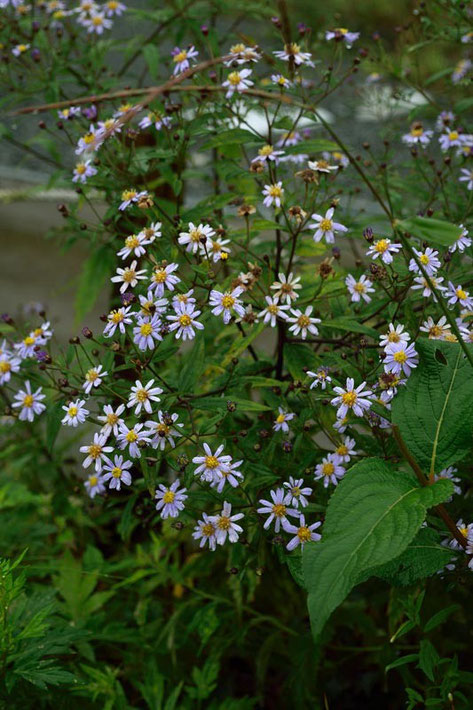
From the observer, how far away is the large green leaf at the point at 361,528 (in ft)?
3.43

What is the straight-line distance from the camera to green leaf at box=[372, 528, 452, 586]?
4.13 feet

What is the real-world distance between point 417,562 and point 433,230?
0.56 metres

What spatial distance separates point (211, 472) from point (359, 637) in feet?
3.50

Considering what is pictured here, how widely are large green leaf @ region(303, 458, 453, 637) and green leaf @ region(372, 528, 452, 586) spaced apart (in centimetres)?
10

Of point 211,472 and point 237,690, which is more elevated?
point 211,472

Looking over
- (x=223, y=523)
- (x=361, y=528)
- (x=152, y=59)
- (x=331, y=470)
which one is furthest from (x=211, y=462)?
(x=152, y=59)

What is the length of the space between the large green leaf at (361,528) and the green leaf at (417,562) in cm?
10

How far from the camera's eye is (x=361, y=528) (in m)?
1.12

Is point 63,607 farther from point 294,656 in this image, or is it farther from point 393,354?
point 393,354

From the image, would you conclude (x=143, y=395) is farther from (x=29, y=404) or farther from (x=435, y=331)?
(x=435, y=331)

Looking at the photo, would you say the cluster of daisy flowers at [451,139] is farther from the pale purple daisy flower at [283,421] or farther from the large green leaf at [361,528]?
the large green leaf at [361,528]

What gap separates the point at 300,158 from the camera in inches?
81.6

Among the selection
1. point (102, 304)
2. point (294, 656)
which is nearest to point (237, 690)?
point (294, 656)

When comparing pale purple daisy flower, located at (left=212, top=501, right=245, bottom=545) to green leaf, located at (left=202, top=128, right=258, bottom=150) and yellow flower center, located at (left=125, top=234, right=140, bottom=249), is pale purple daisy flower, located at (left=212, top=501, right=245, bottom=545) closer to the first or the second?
yellow flower center, located at (left=125, top=234, right=140, bottom=249)
